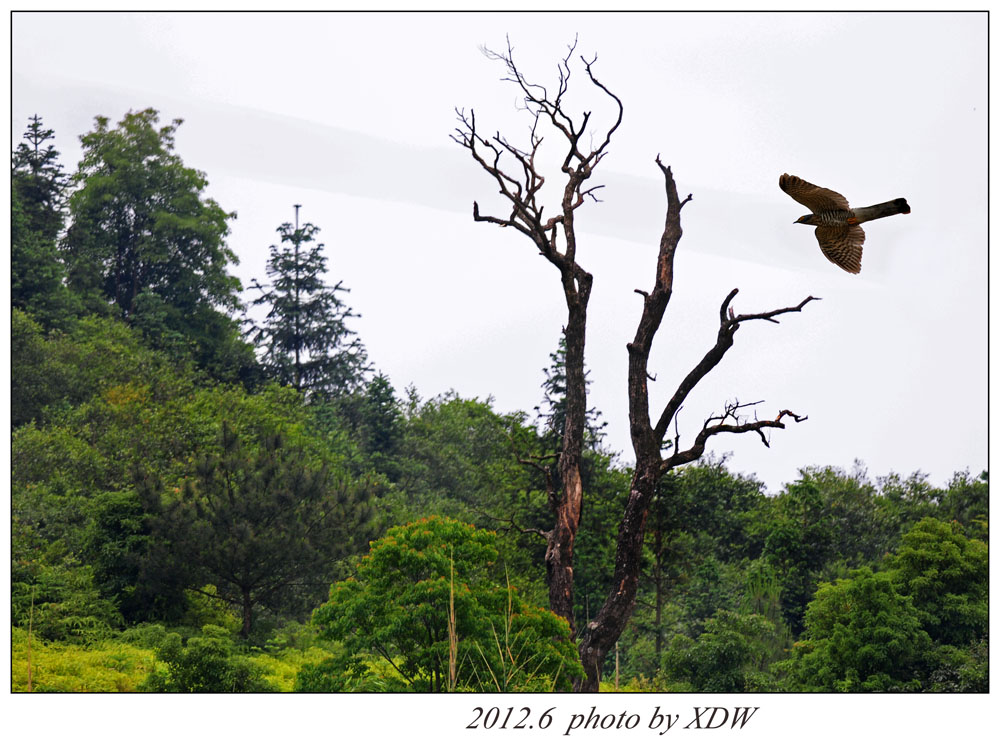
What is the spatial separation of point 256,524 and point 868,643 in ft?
23.8

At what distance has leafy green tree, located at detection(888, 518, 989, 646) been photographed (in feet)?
39.7

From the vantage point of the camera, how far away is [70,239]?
26.1 metres

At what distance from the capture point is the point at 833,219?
6621 millimetres

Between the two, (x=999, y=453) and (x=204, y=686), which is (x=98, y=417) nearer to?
(x=204, y=686)

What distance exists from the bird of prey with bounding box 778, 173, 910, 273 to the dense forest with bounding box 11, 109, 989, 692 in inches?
117

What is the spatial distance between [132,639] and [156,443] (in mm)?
6119

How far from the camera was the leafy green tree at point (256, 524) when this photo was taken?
12789mm

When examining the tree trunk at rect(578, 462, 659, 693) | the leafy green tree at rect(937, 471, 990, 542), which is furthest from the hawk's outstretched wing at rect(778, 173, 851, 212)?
the leafy green tree at rect(937, 471, 990, 542)

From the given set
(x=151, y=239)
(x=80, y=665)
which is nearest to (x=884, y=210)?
(x=80, y=665)

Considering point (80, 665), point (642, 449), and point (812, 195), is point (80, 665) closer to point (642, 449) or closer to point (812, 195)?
point (642, 449)

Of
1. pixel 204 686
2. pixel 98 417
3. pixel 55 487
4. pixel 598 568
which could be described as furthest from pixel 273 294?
pixel 204 686

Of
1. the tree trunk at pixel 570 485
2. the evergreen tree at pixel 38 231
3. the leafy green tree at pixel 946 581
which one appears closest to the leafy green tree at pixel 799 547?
the leafy green tree at pixel 946 581

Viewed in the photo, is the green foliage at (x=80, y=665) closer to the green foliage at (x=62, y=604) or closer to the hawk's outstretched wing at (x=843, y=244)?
the green foliage at (x=62, y=604)

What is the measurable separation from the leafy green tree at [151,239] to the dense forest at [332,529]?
7cm
